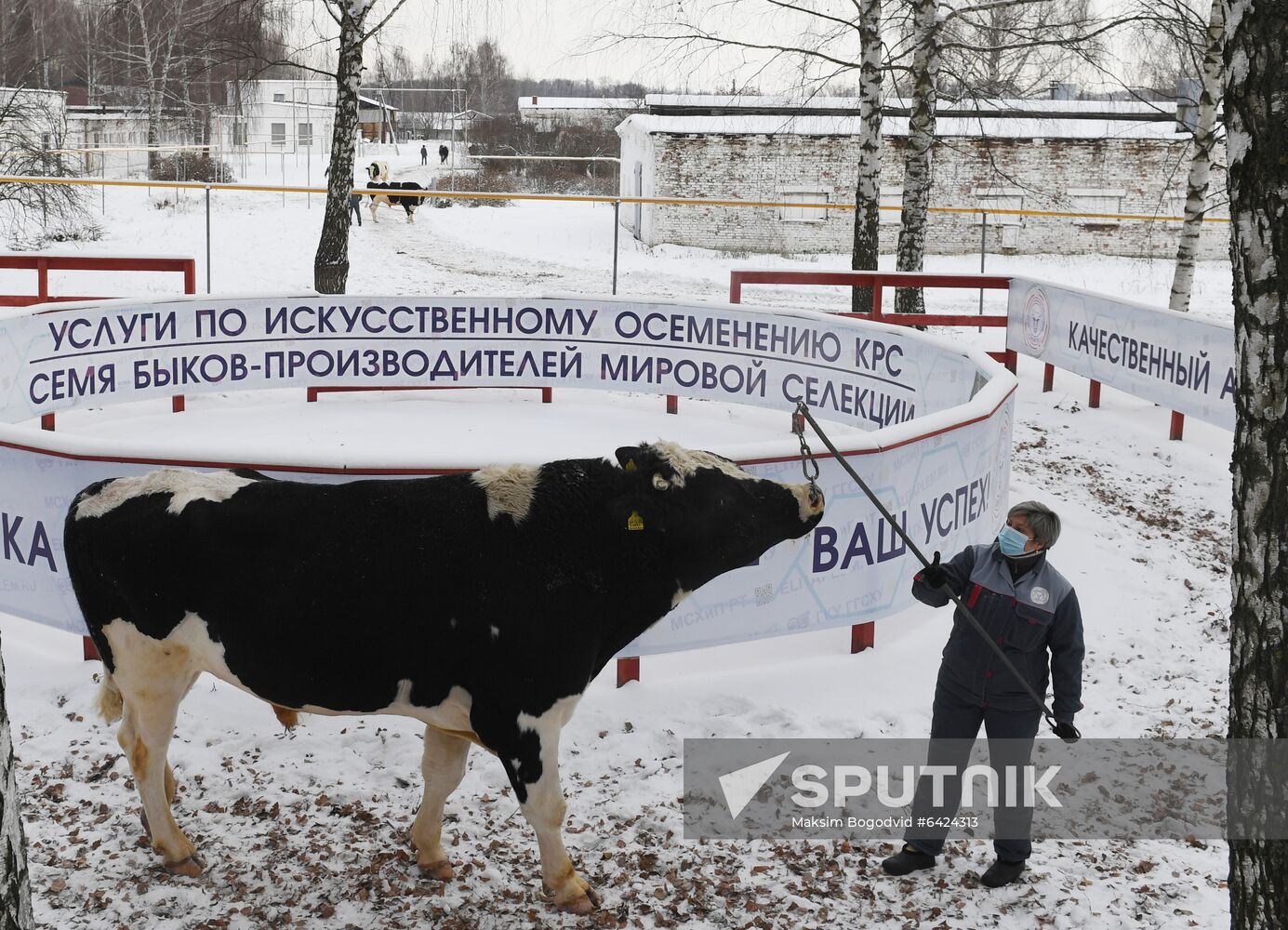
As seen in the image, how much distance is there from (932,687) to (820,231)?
2418cm

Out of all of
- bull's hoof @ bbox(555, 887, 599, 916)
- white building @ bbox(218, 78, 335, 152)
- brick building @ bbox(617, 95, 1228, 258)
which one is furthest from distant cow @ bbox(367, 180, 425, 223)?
white building @ bbox(218, 78, 335, 152)

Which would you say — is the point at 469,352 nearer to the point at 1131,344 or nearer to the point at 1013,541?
the point at 1131,344

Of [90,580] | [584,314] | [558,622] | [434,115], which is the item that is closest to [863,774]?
[558,622]

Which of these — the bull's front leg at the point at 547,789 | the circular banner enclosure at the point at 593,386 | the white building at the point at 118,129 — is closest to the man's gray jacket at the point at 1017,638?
the bull's front leg at the point at 547,789

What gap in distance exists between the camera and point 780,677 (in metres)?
7.43

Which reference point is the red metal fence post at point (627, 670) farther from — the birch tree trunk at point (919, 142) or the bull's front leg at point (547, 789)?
the birch tree trunk at point (919, 142)

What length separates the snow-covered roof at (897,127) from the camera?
30828mm

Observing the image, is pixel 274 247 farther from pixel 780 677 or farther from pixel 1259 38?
pixel 1259 38

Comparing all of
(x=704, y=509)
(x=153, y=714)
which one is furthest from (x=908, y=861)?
(x=153, y=714)

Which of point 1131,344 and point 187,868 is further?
point 1131,344

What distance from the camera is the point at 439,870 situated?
17.4 ft

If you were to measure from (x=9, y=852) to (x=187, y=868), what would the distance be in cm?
192

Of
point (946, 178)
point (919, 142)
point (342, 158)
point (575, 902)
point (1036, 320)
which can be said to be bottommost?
point (575, 902)

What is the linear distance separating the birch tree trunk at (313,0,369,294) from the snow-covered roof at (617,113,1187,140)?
43.8 ft
